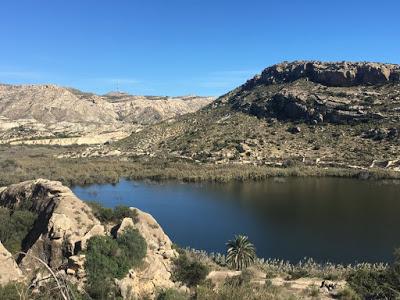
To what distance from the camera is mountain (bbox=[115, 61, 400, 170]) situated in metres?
108

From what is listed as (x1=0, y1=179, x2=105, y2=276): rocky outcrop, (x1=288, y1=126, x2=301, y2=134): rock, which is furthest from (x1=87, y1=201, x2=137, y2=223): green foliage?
(x1=288, y1=126, x2=301, y2=134): rock

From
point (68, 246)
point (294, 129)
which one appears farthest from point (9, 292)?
point (294, 129)

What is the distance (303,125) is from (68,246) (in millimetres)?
106872

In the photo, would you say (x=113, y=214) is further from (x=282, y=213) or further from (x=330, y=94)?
(x=330, y=94)

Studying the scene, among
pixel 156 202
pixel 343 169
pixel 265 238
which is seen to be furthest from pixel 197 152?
pixel 265 238

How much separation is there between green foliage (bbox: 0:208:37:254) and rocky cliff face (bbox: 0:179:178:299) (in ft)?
1.57

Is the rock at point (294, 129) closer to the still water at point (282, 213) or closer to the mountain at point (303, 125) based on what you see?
the mountain at point (303, 125)

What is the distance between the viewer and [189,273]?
2583 cm

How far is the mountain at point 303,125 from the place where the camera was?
108m

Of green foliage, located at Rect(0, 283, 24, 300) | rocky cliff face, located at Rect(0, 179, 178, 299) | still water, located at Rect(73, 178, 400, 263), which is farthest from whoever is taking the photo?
still water, located at Rect(73, 178, 400, 263)

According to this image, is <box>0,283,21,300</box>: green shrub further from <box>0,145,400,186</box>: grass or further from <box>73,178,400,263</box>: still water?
<box>0,145,400,186</box>: grass

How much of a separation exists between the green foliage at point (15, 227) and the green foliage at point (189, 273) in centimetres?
933

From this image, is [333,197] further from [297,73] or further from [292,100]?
[297,73]

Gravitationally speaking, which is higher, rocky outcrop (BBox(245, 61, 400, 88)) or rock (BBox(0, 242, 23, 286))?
rocky outcrop (BBox(245, 61, 400, 88))
